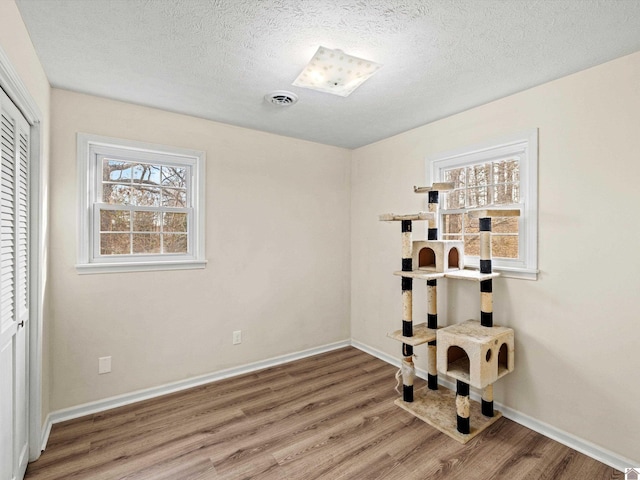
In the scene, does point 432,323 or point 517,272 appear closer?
point 517,272

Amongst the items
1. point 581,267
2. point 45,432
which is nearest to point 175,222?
point 45,432

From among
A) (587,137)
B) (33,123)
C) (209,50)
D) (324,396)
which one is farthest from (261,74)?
(324,396)

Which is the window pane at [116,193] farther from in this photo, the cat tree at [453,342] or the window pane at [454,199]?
the window pane at [454,199]

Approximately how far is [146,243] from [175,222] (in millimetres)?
286

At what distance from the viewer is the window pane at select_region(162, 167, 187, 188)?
8.98ft

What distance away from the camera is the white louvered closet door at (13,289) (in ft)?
4.76

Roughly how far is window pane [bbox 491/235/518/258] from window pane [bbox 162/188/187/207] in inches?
102

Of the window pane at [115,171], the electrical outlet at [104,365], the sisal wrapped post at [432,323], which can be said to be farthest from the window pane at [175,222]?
the sisal wrapped post at [432,323]

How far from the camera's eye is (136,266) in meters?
2.54

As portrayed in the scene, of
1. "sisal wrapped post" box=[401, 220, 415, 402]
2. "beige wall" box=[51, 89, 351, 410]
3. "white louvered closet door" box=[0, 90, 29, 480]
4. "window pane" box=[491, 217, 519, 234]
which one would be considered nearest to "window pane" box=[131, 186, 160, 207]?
"beige wall" box=[51, 89, 351, 410]

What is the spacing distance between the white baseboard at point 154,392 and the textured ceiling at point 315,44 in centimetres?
229

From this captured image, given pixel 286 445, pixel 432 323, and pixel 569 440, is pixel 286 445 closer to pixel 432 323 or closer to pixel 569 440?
pixel 432 323

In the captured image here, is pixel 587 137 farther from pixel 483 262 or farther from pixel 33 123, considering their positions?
pixel 33 123

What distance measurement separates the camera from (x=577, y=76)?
2.01 metres
